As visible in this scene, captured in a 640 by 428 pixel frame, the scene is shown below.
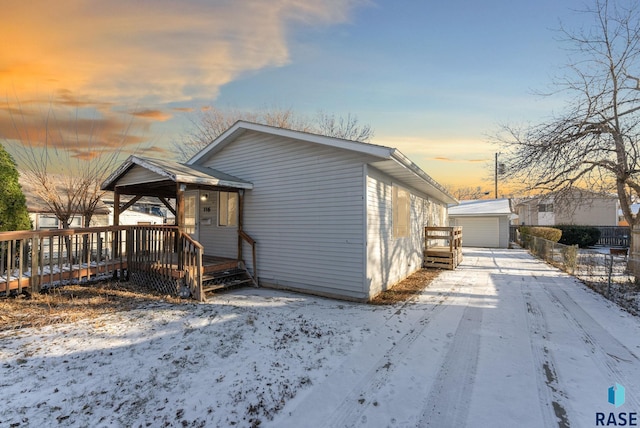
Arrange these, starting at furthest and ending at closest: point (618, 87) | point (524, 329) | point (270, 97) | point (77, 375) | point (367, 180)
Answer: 1. point (270, 97)
2. point (618, 87)
3. point (367, 180)
4. point (524, 329)
5. point (77, 375)

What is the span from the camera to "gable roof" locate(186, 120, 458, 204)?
6.09m

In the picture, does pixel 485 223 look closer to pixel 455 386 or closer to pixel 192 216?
pixel 192 216

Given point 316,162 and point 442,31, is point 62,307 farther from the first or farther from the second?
point 442,31

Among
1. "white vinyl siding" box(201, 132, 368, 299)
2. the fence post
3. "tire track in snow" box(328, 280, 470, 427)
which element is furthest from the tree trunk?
the fence post

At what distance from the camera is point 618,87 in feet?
32.9

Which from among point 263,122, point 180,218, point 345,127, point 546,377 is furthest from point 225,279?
point 345,127

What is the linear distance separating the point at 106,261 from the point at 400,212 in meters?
7.76

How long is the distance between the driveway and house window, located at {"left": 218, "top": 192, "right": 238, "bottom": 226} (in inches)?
204

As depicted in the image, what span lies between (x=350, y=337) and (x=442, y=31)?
8534 millimetres

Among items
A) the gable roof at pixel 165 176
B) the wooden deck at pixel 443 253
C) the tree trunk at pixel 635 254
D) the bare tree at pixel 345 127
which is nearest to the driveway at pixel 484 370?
the tree trunk at pixel 635 254

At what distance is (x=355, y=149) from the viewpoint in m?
6.23

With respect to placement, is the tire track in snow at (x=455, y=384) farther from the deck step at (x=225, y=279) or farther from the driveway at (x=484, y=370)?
the deck step at (x=225, y=279)

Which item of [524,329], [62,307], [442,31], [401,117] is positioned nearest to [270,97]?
[401,117]

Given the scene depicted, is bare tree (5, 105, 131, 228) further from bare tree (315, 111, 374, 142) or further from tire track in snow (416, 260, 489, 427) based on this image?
bare tree (315, 111, 374, 142)
